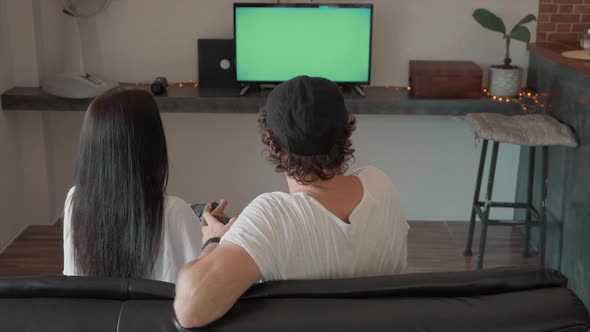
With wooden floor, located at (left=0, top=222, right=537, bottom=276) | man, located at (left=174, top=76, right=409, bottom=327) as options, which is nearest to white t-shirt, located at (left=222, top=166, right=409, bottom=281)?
man, located at (left=174, top=76, right=409, bottom=327)

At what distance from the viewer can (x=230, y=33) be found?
4.04 metres

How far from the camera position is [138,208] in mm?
1823

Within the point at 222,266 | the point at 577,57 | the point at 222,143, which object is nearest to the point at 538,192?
the point at 577,57

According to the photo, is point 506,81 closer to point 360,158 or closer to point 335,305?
point 360,158

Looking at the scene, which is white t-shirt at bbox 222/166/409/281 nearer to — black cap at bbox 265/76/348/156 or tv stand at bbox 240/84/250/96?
black cap at bbox 265/76/348/156

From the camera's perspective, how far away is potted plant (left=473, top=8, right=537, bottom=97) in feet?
12.0

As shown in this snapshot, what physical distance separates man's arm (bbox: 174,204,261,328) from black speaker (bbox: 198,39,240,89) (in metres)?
2.63

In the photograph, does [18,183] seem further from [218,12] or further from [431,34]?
[431,34]

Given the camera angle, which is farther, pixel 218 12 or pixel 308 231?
pixel 218 12

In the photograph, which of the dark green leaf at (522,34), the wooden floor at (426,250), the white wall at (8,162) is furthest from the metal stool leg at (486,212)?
the white wall at (8,162)

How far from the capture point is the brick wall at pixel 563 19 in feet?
12.9

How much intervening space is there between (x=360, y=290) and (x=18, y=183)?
313 centimetres

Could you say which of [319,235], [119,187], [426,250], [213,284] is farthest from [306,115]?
[426,250]

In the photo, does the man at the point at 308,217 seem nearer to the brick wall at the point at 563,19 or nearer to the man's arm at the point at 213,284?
the man's arm at the point at 213,284
